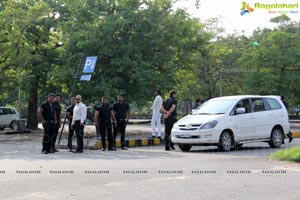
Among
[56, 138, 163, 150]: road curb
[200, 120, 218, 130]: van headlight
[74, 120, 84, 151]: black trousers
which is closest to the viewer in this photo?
[200, 120, 218, 130]: van headlight

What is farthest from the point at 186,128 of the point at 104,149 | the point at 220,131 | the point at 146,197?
the point at 146,197

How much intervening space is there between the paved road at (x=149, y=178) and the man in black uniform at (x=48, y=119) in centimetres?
192

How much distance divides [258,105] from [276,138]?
1338mm

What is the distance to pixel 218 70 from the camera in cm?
4684

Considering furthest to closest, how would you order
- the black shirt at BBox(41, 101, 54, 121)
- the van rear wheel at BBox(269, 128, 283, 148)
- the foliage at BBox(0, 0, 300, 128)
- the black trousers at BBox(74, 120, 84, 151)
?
the foliage at BBox(0, 0, 300, 128) → the van rear wheel at BBox(269, 128, 283, 148) → the black trousers at BBox(74, 120, 84, 151) → the black shirt at BBox(41, 101, 54, 121)

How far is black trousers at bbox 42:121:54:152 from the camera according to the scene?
16.2m

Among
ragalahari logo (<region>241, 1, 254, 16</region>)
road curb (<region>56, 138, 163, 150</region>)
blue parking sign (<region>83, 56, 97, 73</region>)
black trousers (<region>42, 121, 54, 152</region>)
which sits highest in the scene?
ragalahari logo (<region>241, 1, 254, 16</region>)

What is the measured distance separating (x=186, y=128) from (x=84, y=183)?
7425 millimetres

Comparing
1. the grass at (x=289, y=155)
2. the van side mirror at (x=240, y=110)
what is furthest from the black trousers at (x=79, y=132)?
the grass at (x=289, y=155)

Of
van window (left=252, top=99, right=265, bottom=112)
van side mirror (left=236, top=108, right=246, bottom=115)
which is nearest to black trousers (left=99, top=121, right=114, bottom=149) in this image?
van side mirror (left=236, top=108, right=246, bottom=115)

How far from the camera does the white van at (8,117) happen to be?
3356 cm

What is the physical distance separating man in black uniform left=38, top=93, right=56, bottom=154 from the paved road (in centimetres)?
192

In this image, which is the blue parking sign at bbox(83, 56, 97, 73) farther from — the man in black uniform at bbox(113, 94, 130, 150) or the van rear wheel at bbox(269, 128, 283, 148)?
the van rear wheel at bbox(269, 128, 283, 148)

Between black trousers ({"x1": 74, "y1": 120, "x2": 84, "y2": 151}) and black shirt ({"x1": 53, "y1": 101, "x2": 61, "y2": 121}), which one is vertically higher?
black shirt ({"x1": 53, "y1": 101, "x2": 61, "y2": 121})
